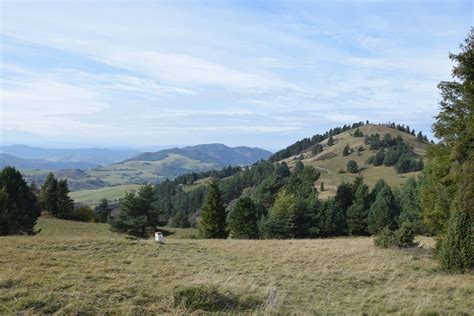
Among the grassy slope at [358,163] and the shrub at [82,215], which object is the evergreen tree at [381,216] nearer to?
the grassy slope at [358,163]

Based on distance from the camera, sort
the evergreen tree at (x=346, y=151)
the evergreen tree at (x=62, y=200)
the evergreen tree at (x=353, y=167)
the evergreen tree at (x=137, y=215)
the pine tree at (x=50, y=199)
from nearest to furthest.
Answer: the evergreen tree at (x=137, y=215)
the pine tree at (x=50, y=199)
the evergreen tree at (x=62, y=200)
the evergreen tree at (x=353, y=167)
the evergreen tree at (x=346, y=151)

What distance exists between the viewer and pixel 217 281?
447 inches

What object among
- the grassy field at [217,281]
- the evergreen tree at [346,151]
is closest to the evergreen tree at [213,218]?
the grassy field at [217,281]

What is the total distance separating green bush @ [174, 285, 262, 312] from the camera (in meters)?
8.43

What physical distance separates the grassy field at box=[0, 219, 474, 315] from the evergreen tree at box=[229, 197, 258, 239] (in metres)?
24.0

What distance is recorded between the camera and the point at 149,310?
816cm

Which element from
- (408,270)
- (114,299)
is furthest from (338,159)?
(114,299)

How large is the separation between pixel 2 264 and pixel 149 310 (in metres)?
6.70

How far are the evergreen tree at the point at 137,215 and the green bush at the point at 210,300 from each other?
1436 inches

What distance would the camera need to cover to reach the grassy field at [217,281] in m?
8.63

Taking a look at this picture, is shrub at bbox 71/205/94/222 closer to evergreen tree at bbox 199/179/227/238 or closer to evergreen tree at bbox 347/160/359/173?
evergreen tree at bbox 199/179/227/238

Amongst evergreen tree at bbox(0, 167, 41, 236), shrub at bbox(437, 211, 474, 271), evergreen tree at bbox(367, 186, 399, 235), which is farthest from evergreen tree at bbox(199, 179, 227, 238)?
shrub at bbox(437, 211, 474, 271)

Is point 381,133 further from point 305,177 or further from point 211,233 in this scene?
point 211,233

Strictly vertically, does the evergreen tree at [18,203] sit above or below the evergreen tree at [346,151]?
below
